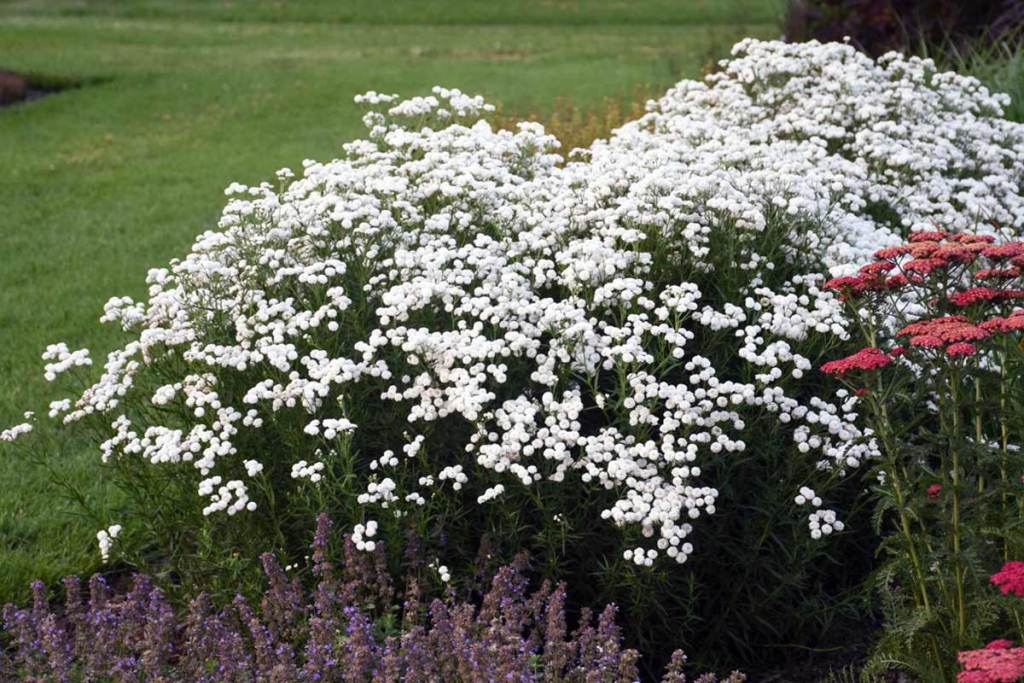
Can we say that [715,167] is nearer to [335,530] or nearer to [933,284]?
[933,284]

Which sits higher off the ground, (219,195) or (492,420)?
(492,420)

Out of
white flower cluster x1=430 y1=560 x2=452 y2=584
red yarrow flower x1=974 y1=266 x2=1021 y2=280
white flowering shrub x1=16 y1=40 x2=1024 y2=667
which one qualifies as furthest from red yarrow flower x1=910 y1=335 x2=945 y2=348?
white flower cluster x1=430 y1=560 x2=452 y2=584

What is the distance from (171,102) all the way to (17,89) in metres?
2.27

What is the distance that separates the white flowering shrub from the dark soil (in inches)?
521

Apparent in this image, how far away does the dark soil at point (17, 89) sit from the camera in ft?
55.8

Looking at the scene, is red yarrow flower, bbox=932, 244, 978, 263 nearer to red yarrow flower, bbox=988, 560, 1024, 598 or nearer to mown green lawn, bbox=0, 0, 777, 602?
red yarrow flower, bbox=988, 560, 1024, 598

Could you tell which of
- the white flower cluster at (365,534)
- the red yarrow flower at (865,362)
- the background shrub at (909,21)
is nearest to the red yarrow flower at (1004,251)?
the red yarrow flower at (865,362)

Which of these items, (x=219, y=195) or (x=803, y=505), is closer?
(x=803, y=505)

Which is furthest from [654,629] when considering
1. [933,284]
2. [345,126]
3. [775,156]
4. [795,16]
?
[345,126]

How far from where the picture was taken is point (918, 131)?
21.2 feet

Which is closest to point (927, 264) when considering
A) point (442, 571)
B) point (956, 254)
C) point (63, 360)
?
point (956, 254)

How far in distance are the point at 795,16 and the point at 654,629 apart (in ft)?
35.0

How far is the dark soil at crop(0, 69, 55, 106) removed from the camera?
1700 cm

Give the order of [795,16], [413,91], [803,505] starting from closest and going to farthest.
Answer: [803,505]
[795,16]
[413,91]
